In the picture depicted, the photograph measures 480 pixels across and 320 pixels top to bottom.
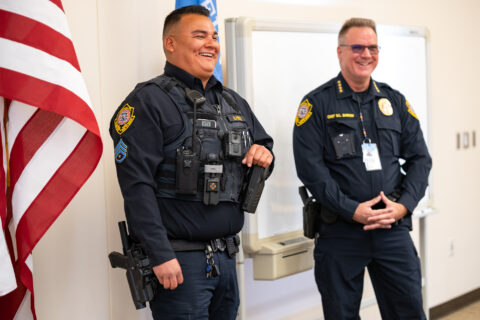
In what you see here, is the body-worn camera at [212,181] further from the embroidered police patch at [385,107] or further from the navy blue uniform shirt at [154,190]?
the embroidered police patch at [385,107]

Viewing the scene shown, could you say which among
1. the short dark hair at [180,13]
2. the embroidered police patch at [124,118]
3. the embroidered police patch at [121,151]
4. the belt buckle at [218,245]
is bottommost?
the belt buckle at [218,245]

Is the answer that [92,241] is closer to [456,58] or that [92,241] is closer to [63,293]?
[63,293]

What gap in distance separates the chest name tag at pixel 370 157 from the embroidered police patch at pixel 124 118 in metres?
1.11

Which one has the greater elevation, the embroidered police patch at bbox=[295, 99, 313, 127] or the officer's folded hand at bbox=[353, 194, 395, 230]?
the embroidered police patch at bbox=[295, 99, 313, 127]

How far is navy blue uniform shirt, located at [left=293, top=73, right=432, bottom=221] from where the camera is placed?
245cm

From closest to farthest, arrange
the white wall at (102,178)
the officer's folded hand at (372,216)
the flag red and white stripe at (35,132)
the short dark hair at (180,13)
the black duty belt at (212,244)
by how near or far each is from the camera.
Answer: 1. the flag red and white stripe at (35,132)
2. the black duty belt at (212,244)
3. the short dark hair at (180,13)
4. the white wall at (102,178)
5. the officer's folded hand at (372,216)

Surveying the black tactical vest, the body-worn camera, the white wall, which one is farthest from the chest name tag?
the body-worn camera

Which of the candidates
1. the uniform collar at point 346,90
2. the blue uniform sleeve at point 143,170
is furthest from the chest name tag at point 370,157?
the blue uniform sleeve at point 143,170

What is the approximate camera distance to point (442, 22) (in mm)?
4004

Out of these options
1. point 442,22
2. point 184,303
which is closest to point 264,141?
point 184,303

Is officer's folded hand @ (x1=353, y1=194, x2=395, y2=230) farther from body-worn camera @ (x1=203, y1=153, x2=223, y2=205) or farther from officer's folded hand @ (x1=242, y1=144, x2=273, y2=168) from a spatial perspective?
body-worn camera @ (x1=203, y1=153, x2=223, y2=205)

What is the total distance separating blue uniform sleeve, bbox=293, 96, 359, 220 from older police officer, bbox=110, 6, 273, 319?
20.9 inches

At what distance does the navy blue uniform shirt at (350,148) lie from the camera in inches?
96.6

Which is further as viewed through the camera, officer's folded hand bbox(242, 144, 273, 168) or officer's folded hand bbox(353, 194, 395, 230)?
officer's folded hand bbox(353, 194, 395, 230)
